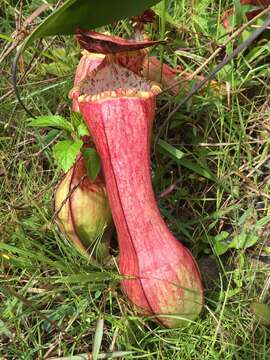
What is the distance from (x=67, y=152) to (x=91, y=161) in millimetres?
73

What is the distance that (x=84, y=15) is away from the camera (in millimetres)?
1129

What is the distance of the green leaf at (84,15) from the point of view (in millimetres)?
1077

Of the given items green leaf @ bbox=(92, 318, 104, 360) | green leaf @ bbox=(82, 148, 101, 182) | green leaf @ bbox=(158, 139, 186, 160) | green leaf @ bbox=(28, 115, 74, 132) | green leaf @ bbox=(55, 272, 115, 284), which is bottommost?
green leaf @ bbox=(92, 318, 104, 360)

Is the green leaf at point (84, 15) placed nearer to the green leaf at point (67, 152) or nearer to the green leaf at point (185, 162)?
the green leaf at point (67, 152)

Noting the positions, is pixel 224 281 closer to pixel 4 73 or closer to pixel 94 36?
pixel 94 36

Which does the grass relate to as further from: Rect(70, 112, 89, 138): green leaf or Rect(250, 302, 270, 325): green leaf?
Rect(70, 112, 89, 138): green leaf

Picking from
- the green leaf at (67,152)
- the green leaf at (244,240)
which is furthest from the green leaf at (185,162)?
the green leaf at (67,152)

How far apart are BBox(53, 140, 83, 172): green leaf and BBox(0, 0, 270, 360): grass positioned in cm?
23

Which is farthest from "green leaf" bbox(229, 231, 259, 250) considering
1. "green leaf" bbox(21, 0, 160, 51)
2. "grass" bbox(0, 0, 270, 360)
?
"green leaf" bbox(21, 0, 160, 51)

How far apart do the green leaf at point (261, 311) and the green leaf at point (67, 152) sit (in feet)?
1.57

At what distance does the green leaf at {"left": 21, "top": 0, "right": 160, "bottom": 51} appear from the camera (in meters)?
1.08

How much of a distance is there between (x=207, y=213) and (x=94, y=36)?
54 centimetres

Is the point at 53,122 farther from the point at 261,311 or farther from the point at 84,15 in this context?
the point at 261,311

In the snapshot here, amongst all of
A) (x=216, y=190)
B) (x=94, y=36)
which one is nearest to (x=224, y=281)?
(x=216, y=190)
